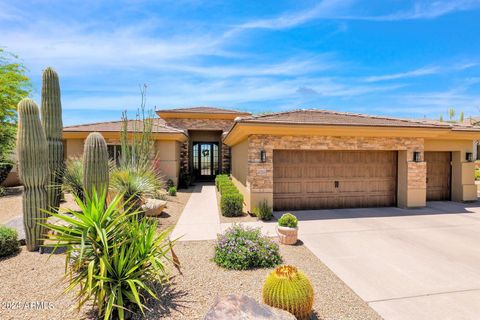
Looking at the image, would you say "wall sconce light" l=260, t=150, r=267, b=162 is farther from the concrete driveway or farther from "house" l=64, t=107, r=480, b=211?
the concrete driveway

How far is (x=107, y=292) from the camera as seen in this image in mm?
3354

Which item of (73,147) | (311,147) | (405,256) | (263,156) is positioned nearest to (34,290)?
(263,156)

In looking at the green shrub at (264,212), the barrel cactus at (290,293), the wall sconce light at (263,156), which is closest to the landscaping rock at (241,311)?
the barrel cactus at (290,293)

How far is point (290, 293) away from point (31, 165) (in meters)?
6.28

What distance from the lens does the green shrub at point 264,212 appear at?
28.3ft

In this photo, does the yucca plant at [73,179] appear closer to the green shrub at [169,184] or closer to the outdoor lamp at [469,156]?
the green shrub at [169,184]

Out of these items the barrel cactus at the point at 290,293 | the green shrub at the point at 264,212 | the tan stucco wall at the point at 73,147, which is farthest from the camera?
the tan stucco wall at the point at 73,147

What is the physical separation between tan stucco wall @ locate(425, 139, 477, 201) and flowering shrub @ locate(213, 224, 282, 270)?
33.2ft

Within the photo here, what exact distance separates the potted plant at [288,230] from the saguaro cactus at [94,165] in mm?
4609

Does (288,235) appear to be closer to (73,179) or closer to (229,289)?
(229,289)

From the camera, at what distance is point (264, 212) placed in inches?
339

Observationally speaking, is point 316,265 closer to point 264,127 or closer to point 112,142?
point 264,127

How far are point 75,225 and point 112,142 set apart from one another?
11.8 meters

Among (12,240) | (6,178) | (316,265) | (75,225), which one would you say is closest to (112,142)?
(6,178)
